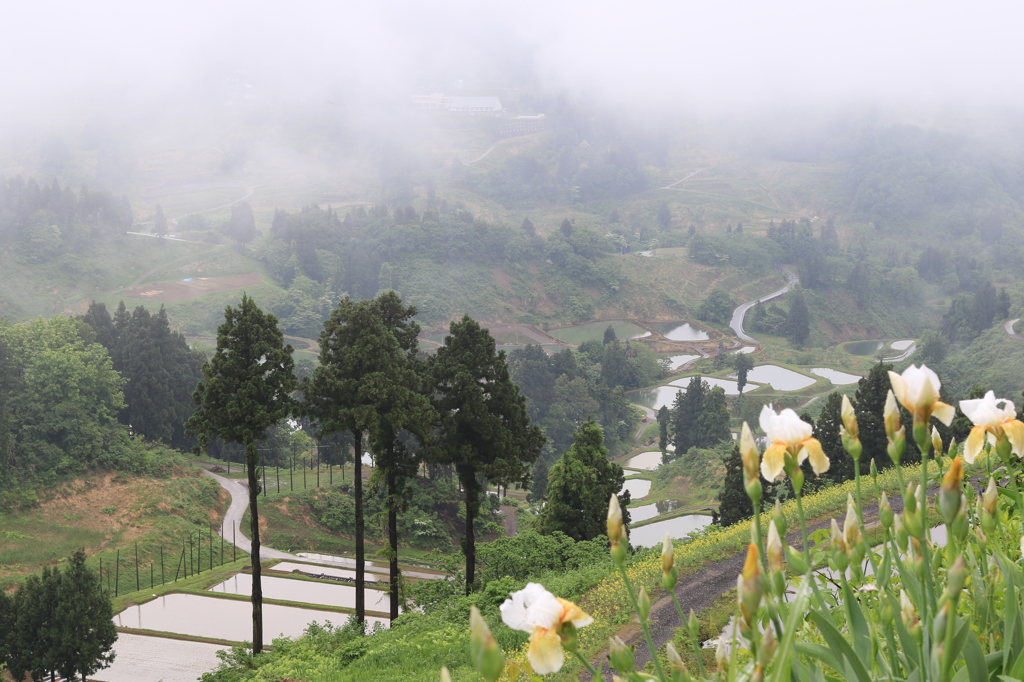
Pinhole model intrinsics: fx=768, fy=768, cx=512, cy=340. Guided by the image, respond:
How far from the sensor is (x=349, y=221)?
→ 3873 inches

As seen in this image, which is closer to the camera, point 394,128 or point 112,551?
point 112,551

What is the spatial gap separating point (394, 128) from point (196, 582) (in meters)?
172

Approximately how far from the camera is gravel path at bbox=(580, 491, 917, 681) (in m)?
9.58

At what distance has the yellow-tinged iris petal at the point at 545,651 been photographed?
1.73m

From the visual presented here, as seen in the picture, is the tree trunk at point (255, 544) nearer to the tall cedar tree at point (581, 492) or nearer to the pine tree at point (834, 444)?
the tall cedar tree at point (581, 492)

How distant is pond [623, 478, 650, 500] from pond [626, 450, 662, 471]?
3451 mm

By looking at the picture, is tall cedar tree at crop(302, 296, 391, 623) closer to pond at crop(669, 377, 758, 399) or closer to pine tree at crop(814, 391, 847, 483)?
pine tree at crop(814, 391, 847, 483)

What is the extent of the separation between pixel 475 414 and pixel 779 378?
60.6m

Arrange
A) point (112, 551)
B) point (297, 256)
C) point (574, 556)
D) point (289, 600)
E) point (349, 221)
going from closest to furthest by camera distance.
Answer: point (574, 556) < point (289, 600) < point (112, 551) < point (297, 256) < point (349, 221)

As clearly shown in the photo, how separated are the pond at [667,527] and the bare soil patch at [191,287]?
2214 inches

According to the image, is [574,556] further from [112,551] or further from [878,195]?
[878,195]

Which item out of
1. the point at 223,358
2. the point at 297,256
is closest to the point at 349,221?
the point at 297,256

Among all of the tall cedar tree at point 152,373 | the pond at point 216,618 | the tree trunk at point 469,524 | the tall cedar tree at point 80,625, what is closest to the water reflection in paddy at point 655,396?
the tall cedar tree at point 152,373

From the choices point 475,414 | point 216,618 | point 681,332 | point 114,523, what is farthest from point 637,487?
point 681,332
